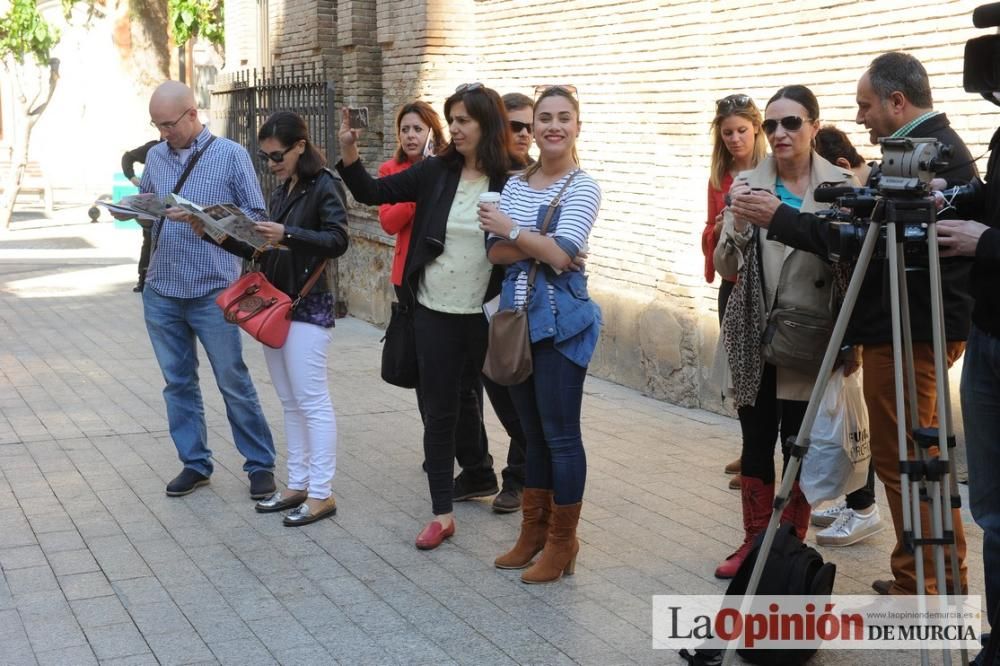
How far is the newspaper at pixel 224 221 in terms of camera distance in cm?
558

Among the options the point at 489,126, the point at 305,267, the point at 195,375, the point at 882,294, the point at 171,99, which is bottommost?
the point at 195,375

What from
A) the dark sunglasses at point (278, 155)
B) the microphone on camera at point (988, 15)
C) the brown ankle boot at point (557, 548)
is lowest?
the brown ankle boot at point (557, 548)

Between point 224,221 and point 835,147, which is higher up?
point 835,147

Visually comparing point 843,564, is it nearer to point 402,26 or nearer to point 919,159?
point 919,159

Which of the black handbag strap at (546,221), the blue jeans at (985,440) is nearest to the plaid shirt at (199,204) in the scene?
the black handbag strap at (546,221)

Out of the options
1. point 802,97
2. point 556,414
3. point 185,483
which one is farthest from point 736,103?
point 185,483

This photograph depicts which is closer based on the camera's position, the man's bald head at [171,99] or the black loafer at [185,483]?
the man's bald head at [171,99]

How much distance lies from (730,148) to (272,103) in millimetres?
8775

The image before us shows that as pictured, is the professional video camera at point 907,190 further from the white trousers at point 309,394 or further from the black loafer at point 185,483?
the black loafer at point 185,483

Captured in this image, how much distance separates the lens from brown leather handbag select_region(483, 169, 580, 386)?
4855 mm

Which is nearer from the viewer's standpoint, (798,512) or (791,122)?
(791,122)

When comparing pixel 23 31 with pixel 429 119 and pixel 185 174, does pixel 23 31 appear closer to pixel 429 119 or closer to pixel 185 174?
pixel 185 174

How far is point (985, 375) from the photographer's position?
3.85 meters

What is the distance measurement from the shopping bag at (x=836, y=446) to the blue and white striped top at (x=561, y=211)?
110cm
